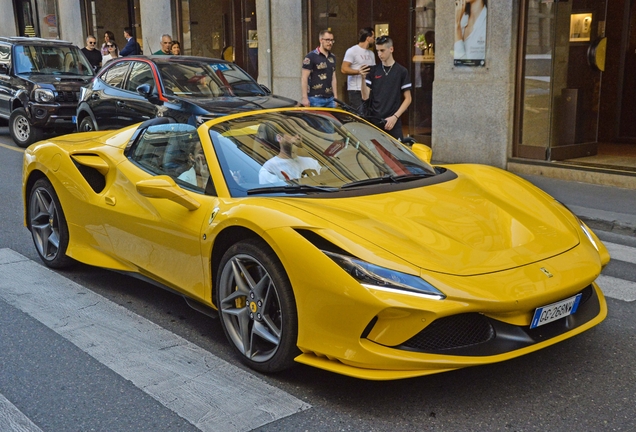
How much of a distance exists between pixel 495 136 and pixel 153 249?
26.7ft

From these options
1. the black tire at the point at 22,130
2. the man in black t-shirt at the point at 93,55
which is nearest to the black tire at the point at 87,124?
the black tire at the point at 22,130

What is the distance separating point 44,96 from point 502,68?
27.3 feet

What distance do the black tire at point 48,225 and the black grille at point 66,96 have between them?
8.66 metres

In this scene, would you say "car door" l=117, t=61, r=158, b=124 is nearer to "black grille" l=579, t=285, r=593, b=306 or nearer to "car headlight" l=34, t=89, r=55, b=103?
"car headlight" l=34, t=89, r=55, b=103

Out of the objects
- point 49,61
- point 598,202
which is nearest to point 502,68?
point 598,202

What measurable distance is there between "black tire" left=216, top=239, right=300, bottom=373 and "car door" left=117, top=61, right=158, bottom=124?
274 inches

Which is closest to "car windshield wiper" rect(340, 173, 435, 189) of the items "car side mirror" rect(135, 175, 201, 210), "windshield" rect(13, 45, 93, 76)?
"car side mirror" rect(135, 175, 201, 210)

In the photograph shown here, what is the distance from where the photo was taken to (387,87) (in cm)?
945

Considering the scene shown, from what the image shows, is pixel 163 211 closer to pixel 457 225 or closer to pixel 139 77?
pixel 457 225

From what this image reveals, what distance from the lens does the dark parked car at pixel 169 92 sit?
10.2m

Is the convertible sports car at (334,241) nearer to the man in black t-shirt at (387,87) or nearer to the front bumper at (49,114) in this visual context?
the man in black t-shirt at (387,87)

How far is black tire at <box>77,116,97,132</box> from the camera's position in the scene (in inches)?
490

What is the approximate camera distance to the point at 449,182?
4.73m

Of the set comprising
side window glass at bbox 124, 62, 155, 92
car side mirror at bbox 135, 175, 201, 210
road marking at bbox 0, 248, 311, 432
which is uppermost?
side window glass at bbox 124, 62, 155, 92
